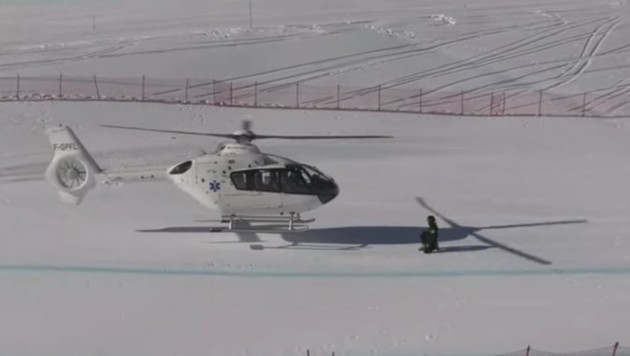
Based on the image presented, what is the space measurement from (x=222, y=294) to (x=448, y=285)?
426cm

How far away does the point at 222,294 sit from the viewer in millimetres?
18828

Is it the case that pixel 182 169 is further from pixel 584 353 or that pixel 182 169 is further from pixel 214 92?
pixel 214 92

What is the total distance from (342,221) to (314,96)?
45.5ft

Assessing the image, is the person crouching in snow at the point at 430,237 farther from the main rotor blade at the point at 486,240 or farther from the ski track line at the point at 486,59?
the ski track line at the point at 486,59

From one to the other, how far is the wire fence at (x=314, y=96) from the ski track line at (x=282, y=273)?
15063 millimetres

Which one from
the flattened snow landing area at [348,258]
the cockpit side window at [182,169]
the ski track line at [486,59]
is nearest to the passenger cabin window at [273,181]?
the cockpit side window at [182,169]

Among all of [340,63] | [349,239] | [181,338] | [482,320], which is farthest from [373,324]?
[340,63]

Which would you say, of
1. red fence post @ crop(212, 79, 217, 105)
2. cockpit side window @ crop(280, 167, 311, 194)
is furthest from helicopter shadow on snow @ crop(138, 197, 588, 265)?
red fence post @ crop(212, 79, 217, 105)

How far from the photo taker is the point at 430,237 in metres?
21.3

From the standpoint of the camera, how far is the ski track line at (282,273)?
1988 cm

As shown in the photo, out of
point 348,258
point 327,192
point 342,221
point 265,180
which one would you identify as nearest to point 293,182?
point 265,180

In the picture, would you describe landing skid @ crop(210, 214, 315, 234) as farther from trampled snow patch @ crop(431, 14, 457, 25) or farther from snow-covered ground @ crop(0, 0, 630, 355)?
trampled snow patch @ crop(431, 14, 457, 25)

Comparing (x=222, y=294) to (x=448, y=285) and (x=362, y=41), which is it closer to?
(x=448, y=285)

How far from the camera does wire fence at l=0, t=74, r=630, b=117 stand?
35688mm
